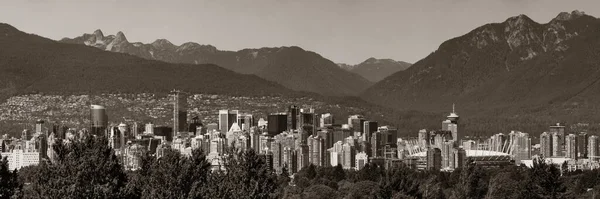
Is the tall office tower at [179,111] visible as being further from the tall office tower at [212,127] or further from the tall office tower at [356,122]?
the tall office tower at [356,122]

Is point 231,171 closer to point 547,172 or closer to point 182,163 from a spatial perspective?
point 182,163

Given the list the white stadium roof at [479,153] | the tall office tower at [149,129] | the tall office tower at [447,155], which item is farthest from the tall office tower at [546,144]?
the tall office tower at [149,129]

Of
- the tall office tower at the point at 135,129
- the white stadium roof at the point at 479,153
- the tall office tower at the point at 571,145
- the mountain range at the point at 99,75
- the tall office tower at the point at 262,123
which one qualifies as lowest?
the white stadium roof at the point at 479,153

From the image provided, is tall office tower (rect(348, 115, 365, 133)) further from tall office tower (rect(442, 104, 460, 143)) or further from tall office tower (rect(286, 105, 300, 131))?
tall office tower (rect(442, 104, 460, 143))

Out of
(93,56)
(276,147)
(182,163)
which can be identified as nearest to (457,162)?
(276,147)

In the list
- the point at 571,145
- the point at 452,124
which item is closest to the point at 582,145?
the point at 571,145

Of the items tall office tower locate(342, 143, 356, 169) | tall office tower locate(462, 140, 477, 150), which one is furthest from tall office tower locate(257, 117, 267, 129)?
tall office tower locate(342, 143, 356, 169)
